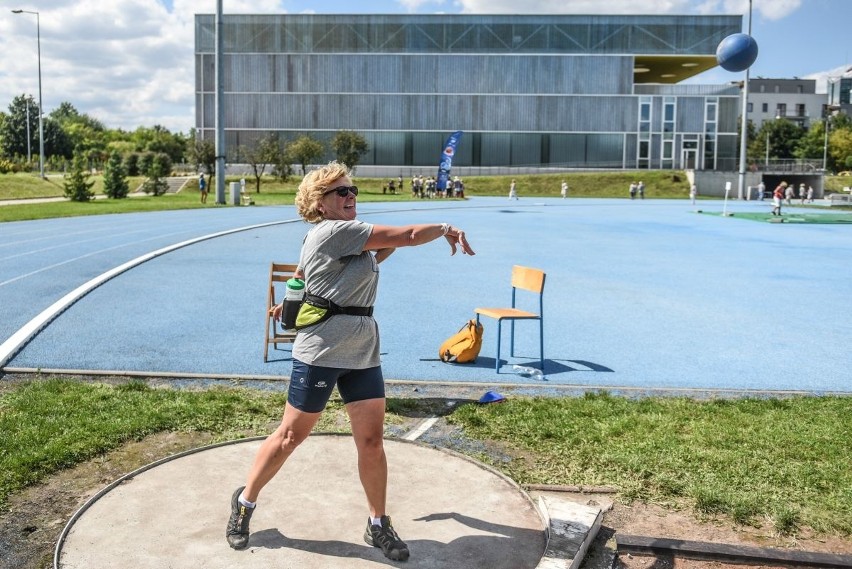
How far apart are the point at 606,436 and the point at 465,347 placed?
2.76 meters

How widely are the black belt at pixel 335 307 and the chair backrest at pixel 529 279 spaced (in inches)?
179

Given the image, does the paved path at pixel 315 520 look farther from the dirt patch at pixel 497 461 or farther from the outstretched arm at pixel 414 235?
the outstretched arm at pixel 414 235

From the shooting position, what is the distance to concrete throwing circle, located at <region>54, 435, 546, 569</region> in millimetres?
4305

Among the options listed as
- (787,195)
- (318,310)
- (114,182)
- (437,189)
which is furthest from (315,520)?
(787,195)

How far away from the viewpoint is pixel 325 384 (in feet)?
13.8

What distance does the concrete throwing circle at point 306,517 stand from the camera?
4305mm

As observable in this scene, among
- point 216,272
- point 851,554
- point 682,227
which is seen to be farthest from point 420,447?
point 682,227

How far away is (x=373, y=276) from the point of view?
426cm

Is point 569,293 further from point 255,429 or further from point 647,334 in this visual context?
point 255,429

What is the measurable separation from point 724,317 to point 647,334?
1.92m

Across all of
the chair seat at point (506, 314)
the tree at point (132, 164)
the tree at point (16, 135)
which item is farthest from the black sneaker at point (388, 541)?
the tree at point (16, 135)

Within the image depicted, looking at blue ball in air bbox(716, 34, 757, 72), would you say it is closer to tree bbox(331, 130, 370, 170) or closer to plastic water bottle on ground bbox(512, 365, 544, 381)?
plastic water bottle on ground bbox(512, 365, 544, 381)

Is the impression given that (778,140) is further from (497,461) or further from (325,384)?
(325,384)

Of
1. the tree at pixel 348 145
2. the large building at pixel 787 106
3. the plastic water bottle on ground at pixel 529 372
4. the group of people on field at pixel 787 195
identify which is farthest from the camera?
the large building at pixel 787 106
